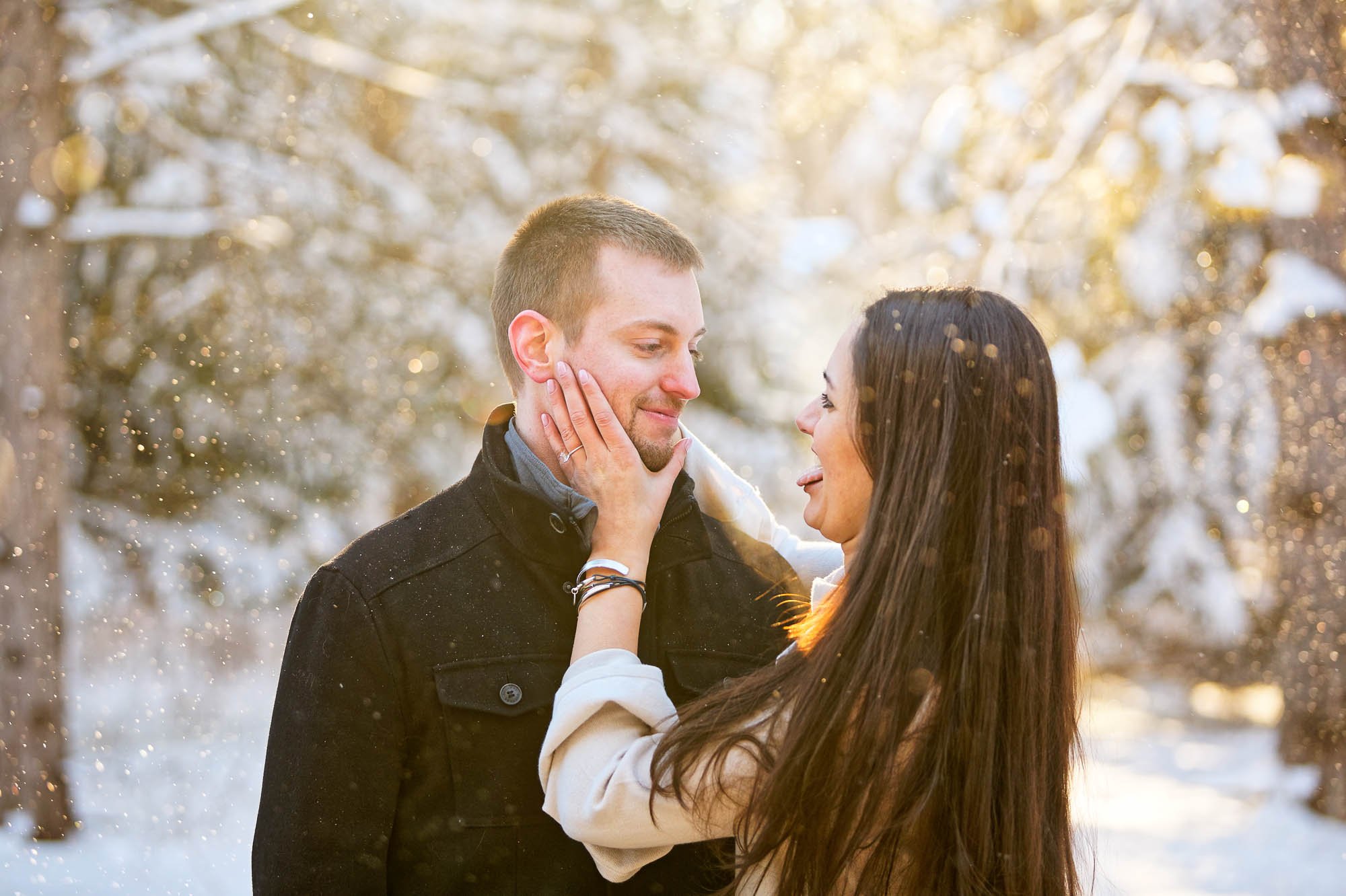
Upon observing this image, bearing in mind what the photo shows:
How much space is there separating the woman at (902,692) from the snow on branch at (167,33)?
18.6 ft

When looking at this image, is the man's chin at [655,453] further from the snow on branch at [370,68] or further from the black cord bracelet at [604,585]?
the snow on branch at [370,68]

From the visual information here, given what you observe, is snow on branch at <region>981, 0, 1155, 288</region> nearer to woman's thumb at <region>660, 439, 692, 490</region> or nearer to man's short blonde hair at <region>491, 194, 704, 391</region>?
man's short blonde hair at <region>491, 194, 704, 391</region>

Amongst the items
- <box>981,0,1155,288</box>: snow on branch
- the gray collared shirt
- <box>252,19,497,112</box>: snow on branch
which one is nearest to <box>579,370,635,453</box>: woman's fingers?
the gray collared shirt

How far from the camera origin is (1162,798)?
27.5 ft

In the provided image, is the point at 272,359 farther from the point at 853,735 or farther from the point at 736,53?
the point at 853,735

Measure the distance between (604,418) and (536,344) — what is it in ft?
1.02

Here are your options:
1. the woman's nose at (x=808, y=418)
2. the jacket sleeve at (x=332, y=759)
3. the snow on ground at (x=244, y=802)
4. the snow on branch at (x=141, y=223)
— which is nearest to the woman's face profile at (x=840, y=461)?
the woman's nose at (x=808, y=418)

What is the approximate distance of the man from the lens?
2035 mm

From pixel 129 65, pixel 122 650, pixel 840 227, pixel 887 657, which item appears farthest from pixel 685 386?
pixel 122 650

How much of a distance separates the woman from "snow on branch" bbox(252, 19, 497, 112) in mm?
6267

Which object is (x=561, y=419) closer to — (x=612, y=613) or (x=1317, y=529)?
(x=612, y=613)

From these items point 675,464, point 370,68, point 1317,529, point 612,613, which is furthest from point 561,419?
point 370,68

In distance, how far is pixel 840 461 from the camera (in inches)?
88.6

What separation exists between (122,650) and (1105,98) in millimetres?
9655
